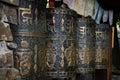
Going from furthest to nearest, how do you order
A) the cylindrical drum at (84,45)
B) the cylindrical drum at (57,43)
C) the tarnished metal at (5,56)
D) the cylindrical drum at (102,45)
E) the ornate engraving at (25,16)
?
the cylindrical drum at (102,45)
the cylindrical drum at (84,45)
the cylindrical drum at (57,43)
the ornate engraving at (25,16)
the tarnished metal at (5,56)

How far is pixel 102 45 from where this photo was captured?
5.33 m

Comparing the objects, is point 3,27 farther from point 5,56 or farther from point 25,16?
point 25,16

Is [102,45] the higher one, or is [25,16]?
[25,16]

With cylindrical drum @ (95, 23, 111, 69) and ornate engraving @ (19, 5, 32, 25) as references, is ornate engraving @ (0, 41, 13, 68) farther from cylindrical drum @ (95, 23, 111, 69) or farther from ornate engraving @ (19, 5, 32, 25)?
cylindrical drum @ (95, 23, 111, 69)

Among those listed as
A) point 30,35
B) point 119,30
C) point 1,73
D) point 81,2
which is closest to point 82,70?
point 81,2

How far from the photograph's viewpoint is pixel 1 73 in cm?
233

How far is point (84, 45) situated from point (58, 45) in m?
1.06

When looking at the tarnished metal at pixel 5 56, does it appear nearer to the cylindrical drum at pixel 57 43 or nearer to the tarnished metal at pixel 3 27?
the tarnished metal at pixel 3 27

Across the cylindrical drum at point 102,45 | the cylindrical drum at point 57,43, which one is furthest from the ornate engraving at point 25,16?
the cylindrical drum at point 102,45

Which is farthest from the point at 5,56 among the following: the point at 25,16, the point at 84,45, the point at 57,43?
the point at 84,45

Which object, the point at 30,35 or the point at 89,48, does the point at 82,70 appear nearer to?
the point at 89,48

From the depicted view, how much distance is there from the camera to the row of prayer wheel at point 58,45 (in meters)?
2.88

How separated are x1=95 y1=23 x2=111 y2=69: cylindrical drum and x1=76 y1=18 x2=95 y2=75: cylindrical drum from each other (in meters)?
0.53

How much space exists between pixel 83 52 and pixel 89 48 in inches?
7.3
